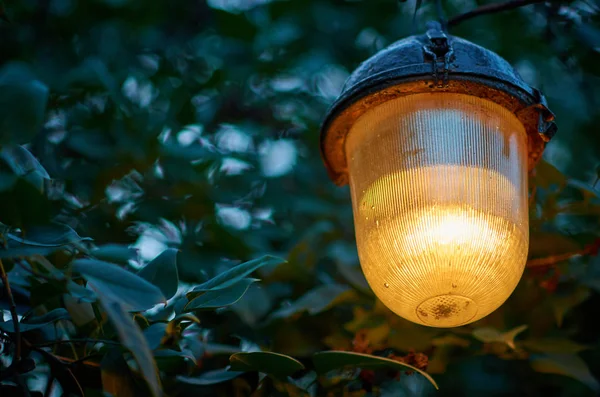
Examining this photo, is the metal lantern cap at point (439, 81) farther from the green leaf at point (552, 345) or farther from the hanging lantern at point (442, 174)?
the green leaf at point (552, 345)

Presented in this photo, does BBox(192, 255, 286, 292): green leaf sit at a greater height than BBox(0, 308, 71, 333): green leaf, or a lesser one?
greater

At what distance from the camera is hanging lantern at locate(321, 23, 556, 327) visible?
107 centimetres

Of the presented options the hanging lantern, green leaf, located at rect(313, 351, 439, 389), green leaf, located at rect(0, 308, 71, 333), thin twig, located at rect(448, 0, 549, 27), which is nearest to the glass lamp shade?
the hanging lantern

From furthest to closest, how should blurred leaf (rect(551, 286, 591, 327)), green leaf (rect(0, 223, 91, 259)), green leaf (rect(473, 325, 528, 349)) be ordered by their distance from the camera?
blurred leaf (rect(551, 286, 591, 327))
green leaf (rect(473, 325, 528, 349))
green leaf (rect(0, 223, 91, 259))

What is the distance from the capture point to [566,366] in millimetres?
1414

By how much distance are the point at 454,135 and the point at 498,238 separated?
0.54ft

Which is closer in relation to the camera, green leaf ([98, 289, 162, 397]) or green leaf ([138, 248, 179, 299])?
green leaf ([98, 289, 162, 397])

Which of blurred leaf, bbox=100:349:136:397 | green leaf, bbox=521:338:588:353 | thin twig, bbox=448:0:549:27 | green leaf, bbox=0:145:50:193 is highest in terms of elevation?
thin twig, bbox=448:0:549:27

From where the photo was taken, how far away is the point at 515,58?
2.32 m

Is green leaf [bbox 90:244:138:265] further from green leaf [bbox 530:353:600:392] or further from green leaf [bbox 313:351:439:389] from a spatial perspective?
green leaf [bbox 530:353:600:392]

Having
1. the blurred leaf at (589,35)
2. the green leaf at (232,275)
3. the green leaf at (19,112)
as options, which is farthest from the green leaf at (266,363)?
the blurred leaf at (589,35)

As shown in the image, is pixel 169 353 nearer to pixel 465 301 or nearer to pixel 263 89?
pixel 465 301

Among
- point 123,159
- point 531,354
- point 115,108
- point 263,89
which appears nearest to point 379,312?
point 531,354

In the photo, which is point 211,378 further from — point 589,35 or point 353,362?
point 589,35
